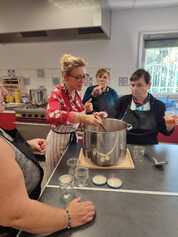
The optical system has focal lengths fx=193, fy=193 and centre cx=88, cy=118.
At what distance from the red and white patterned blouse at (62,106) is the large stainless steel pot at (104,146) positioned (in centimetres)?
23

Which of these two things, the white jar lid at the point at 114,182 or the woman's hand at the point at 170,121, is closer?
the white jar lid at the point at 114,182

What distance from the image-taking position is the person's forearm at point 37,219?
55cm

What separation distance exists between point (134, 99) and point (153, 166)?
0.74 m

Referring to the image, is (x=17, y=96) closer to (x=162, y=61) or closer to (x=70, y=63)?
(x=70, y=63)

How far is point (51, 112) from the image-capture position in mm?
1226

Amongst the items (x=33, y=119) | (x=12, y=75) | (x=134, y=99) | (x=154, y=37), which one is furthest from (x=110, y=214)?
(x=12, y=75)

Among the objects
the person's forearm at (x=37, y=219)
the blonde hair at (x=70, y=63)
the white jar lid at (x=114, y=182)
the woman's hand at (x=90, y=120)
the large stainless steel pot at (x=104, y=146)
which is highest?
the blonde hair at (x=70, y=63)

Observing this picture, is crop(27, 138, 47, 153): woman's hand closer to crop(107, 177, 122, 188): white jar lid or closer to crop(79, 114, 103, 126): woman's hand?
crop(79, 114, 103, 126): woman's hand

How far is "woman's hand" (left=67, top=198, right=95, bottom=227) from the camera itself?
638 mm

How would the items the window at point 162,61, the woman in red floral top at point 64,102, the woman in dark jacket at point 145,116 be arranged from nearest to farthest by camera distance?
the woman in red floral top at point 64,102
the woman in dark jacket at point 145,116
the window at point 162,61

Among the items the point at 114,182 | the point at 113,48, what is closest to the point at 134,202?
the point at 114,182

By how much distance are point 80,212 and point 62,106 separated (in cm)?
84

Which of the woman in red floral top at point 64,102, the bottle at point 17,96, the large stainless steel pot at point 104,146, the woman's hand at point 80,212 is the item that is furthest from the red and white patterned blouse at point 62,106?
the bottle at point 17,96

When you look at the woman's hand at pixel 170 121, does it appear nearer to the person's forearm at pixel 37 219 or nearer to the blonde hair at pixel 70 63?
the blonde hair at pixel 70 63
